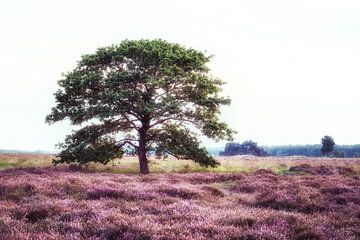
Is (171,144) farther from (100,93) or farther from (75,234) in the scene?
→ (75,234)

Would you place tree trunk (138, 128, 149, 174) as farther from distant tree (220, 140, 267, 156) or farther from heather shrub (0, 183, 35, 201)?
distant tree (220, 140, 267, 156)

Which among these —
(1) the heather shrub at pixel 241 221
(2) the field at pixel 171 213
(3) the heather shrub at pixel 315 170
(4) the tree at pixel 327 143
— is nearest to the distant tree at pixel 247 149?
(4) the tree at pixel 327 143

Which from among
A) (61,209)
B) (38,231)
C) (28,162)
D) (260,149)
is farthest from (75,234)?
(260,149)

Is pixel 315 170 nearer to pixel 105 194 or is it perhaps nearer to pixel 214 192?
pixel 214 192

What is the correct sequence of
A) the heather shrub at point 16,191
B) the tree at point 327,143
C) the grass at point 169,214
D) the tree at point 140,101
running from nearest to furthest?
the grass at point 169,214, the heather shrub at point 16,191, the tree at point 140,101, the tree at point 327,143

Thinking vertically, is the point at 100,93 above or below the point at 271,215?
above

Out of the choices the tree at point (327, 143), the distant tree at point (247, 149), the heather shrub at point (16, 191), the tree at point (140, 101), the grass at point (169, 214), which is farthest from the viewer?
the distant tree at point (247, 149)

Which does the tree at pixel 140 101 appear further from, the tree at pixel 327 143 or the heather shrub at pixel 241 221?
the tree at pixel 327 143

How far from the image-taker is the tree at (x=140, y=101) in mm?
26344

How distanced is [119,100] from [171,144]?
4.09 metres

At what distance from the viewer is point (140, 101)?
85.8 ft

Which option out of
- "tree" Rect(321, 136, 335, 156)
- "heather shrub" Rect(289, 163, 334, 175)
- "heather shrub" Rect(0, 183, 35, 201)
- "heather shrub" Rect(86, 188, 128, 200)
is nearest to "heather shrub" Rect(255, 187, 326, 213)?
"heather shrub" Rect(86, 188, 128, 200)

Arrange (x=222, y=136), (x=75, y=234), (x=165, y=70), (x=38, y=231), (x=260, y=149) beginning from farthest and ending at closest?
(x=260, y=149) < (x=222, y=136) < (x=165, y=70) < (x=38, y=231) < (x=75, y=234)

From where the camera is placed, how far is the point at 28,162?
3469 cm
